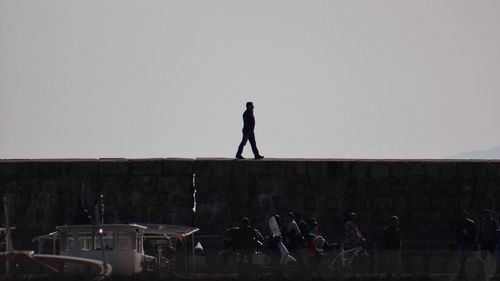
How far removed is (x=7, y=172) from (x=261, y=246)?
32.3 feet

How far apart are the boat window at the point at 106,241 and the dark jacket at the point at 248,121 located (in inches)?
303

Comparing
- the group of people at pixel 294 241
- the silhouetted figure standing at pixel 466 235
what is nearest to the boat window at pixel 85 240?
the group of people at pixel 294 241

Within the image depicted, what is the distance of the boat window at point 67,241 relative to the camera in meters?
47.5

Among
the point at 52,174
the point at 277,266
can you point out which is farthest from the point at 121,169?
the point at 277,266

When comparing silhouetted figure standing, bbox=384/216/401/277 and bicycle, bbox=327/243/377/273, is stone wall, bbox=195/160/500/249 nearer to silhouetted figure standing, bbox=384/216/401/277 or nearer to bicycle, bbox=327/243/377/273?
silhouetted figure standing, bbox=384/216/401/277

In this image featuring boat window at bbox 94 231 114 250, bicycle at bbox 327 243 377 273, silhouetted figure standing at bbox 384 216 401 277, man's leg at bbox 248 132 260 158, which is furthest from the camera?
man's leg at bbox 248 132 260 158

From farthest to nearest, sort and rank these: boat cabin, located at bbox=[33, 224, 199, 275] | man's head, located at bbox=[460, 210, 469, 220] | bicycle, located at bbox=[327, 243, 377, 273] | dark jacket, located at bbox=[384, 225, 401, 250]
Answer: man's head, located at bbox=[460, 210, 469, 220], dark jacket, located at bbox=[384, 225, 401, 250], boat cabin, located at bbox=[33, 224, 199, 275], bicycle, located at bbox=[327, 243, 377, 273]

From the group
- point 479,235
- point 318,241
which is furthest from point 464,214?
point 318,241

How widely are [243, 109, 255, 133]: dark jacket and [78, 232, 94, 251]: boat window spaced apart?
7.85 m

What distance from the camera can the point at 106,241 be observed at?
47.5 meters

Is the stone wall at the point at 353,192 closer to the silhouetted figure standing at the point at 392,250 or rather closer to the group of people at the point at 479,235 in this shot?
the group of people at the point at 479,235

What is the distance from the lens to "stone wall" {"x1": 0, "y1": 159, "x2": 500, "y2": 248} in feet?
179

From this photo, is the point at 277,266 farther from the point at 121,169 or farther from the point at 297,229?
the point at 121,169

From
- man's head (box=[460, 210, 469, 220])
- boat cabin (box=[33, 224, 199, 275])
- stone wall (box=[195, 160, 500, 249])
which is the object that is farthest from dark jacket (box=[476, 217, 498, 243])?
boat cabin (box=[33, 224, 199, 275])
